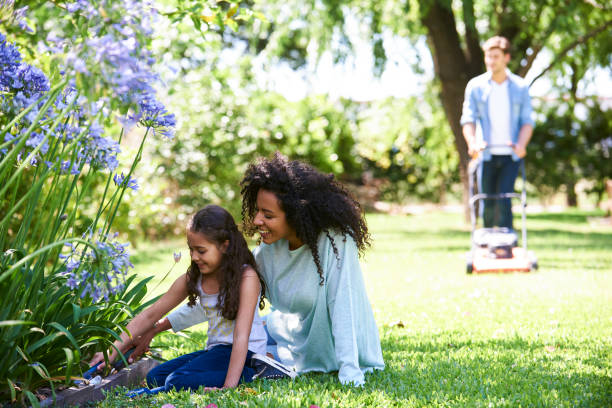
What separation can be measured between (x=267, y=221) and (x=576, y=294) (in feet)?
9.39

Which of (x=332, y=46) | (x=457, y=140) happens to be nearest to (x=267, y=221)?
(x=332, y=46)

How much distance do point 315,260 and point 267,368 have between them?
51 centimetres

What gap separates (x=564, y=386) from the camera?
267cm

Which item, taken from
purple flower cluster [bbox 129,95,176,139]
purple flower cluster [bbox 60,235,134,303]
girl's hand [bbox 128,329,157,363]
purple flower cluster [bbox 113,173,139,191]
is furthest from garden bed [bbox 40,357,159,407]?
purple flower cluster [bbox 129,95,176,139]

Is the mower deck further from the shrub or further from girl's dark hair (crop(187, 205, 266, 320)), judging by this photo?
the shrub

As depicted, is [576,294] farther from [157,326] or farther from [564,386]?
[157,326]

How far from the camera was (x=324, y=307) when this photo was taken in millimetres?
3016

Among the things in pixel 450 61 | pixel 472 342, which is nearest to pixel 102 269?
pixel 472 342

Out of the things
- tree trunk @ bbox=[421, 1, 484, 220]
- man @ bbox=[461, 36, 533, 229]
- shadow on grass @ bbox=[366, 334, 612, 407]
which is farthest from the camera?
tree trunk @ bbox=[421, 1, 484, 220]

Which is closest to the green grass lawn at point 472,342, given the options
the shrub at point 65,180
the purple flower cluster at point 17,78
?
the shrub at point 65,180

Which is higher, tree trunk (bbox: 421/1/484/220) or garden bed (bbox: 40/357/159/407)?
tree trunk (bbox: 421/1/484/220)

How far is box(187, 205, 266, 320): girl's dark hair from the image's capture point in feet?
9.19

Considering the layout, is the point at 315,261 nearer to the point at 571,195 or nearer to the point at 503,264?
the point at 503,264

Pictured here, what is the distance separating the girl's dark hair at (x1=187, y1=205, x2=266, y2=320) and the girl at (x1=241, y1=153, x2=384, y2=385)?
0.45 ft
